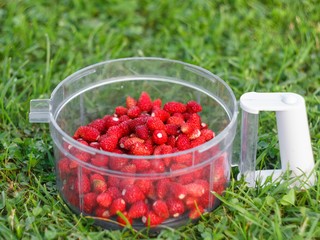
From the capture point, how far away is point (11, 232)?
1.59 meters

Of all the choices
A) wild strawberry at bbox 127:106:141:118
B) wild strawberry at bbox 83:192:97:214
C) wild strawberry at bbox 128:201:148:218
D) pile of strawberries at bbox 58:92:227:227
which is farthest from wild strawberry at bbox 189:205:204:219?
wild strawberry at bbox 127:106:141:118

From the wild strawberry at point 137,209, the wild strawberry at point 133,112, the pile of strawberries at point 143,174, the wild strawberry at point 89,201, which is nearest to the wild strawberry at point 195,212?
the pile of strawberries at point 143,174

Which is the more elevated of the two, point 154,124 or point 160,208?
Result: point 154,124

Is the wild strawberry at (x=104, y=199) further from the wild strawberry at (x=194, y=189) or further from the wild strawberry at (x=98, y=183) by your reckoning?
the wild strawberry at (x=194, y=189)

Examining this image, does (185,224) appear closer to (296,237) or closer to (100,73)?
(296,237)

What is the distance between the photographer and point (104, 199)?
153 cm

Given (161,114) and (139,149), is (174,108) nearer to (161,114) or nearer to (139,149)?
(161,114)

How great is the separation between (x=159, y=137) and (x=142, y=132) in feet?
0.16

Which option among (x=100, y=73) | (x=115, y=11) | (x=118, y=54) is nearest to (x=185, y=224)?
(x=100, y=73)

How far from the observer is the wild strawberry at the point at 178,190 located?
5.02 feet

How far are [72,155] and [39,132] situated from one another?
483 mm

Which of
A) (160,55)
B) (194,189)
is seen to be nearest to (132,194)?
(194,189)

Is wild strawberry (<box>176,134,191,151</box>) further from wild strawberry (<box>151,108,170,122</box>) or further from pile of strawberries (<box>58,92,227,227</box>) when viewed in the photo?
wild strawberry (<box>151,108,170,122</box>)

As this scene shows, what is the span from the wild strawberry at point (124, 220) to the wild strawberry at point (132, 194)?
0.12 ft
